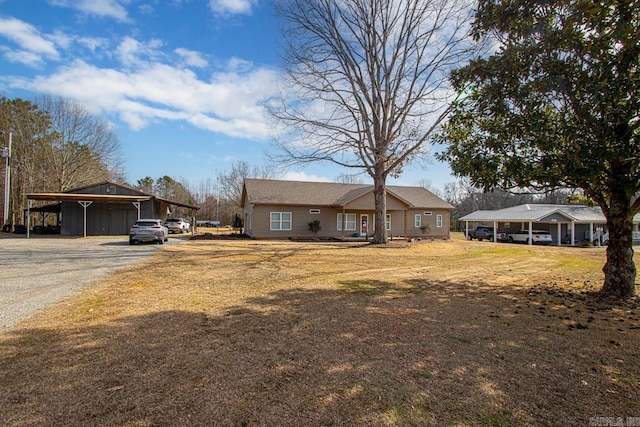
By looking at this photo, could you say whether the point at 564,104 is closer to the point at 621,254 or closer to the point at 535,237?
the point at 621,254

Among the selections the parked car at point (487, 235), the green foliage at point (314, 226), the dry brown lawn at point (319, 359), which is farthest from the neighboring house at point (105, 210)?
the parked car at point (487, 235)

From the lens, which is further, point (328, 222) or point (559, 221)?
point (559, 221)

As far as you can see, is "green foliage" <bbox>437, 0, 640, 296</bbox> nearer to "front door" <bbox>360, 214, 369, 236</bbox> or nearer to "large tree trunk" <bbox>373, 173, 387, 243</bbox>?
"large tree trunk" <bbox>373, 173, 387, 243</bbox>

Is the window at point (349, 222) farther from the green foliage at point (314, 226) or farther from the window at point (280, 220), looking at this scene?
the window at point (280, 220)

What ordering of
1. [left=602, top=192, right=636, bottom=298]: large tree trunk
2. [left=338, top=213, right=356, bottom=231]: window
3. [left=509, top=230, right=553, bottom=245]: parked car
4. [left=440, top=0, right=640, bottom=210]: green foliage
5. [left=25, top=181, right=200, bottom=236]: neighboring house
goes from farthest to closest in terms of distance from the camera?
[left=509, top=230, right=553, bottom=245]: parked car → [left=338, top=213, right=356, bottom=231]: window → [left=25, top=181, right=200, bottom=236]: neighboring house → [left=602, top=192, right=636, bottom=298]: large tree trunk → [left=440, top=0, right=640, bottom=210]: green foliage

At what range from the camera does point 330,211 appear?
2802 cm

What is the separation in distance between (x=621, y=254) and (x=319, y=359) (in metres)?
7.20

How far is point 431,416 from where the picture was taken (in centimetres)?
276

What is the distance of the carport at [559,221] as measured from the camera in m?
30.8

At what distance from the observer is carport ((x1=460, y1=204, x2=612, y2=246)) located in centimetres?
3081

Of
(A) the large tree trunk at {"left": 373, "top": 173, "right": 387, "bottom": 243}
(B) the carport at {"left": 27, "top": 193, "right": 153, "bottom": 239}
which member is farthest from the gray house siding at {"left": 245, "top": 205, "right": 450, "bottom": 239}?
(B) the carport at {"left": 27, "top": 193, "right": 153, "bottom": 239}

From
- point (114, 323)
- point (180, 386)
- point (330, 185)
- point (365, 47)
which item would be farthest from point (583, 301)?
point (330, 185)

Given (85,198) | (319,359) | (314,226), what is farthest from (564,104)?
(85,198)

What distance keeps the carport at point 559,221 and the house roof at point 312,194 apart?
23.7 feet
